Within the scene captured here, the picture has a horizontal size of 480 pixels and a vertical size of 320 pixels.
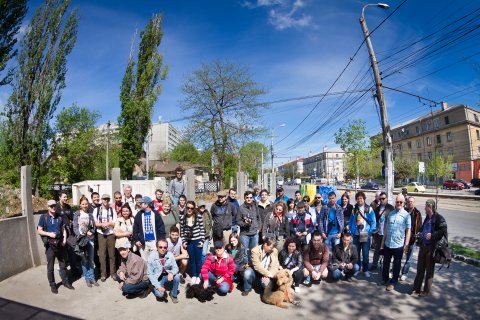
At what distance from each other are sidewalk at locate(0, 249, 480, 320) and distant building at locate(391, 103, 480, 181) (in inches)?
1830

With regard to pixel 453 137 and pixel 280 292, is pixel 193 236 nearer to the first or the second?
A: pixel 280 292

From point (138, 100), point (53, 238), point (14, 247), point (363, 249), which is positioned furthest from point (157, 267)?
point (138, 100)

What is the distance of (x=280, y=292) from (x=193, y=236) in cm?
209

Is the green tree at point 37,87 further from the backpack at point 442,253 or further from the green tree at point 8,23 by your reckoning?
the backpack at point 442,253

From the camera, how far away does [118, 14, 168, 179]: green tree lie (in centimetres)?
2359

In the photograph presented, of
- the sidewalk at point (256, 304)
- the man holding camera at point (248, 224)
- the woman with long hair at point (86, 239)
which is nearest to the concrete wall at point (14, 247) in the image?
the sidewalk at point (256, 304)

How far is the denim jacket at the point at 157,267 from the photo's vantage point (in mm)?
5375

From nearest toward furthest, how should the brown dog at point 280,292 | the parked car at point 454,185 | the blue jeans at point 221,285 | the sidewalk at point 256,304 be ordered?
the sidewalk at point 256,304, the brown dog at point 280,292, the blue jeans at point 221,285, the parked car at point 454,185

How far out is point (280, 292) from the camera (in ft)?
17.2

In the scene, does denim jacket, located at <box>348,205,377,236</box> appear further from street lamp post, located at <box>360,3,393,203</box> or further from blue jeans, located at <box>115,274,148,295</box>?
blue jeans, located at <box>115,274,148,295</box>

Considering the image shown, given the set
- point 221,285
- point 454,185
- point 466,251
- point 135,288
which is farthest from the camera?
point 454,185

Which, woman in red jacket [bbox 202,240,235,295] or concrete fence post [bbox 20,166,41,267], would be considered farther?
concrete fence post [bbox 20,166,41,267]

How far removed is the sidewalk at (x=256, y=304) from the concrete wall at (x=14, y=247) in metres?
0.37

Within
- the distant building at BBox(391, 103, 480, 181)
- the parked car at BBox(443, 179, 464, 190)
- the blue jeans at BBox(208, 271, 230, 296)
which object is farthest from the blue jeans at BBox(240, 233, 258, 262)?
the parked car at BBox(443, 179, 464, 190)
